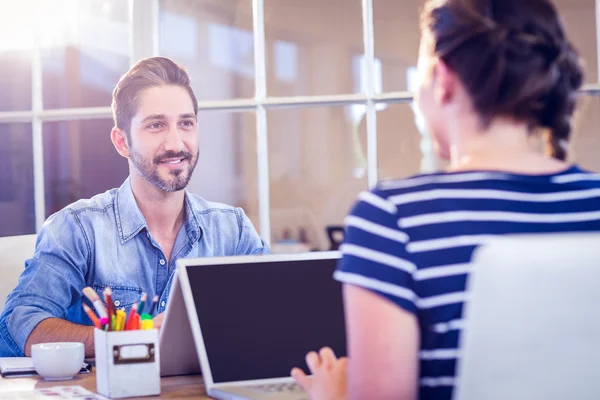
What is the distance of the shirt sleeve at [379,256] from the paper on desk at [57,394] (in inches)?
26.7

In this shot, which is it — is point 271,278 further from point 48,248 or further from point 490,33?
point 48,248

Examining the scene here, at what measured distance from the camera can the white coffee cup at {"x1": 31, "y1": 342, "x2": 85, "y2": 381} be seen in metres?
1.69

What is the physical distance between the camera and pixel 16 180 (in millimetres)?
3576

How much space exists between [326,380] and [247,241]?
4.62 feet

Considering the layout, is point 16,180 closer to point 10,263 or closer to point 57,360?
point 10,263

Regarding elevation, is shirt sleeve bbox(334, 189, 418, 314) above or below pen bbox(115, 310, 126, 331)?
above

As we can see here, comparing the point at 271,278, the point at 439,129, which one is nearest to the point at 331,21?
the point at 271,278

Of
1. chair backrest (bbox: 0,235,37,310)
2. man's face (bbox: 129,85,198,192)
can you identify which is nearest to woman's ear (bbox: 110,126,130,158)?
man's face (bbox: 129,85,198,192)

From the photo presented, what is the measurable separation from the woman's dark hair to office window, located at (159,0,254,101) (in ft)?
8.01

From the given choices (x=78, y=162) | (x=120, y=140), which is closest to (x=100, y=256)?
(x=120, y=140)

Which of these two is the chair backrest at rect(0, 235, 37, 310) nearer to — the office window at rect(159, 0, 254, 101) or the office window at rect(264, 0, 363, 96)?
the office window at rect(159, 0, 254, 101)

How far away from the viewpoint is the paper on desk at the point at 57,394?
1.52 m

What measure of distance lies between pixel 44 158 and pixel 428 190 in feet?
9.04

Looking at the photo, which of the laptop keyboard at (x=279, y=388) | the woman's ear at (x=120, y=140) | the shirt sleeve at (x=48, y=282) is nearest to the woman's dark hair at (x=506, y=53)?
the laptop keyboard at (x=279, y=388)
